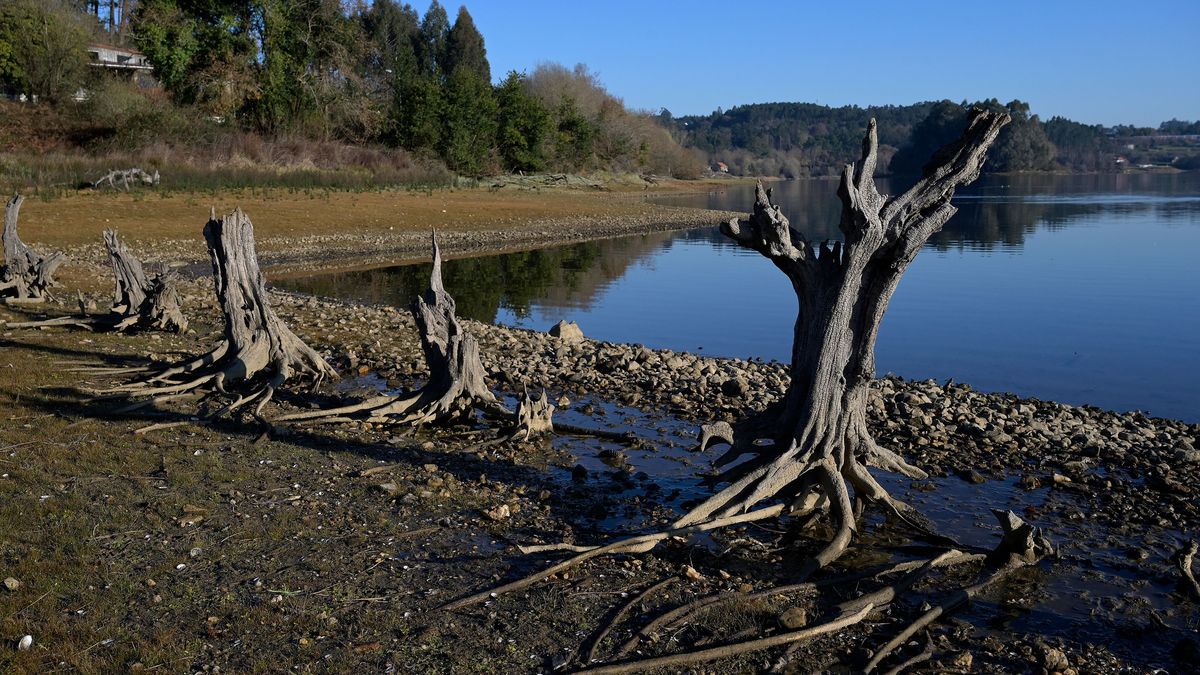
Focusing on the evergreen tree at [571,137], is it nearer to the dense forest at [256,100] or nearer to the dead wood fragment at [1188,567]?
the dense forest at [256,100]

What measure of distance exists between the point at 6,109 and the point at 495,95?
35.6m

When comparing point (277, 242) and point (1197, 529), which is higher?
point (277, 242)

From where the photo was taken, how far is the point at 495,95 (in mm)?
79000

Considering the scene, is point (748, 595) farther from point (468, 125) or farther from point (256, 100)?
point (468, 125)

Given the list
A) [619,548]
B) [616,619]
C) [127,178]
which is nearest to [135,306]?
[619,548]

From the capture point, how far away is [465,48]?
90.6 meters

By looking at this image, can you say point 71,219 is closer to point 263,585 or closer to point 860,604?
point 263,585

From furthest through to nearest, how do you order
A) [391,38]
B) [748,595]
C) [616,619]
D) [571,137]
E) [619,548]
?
[571,137]
[391,38]
[619,548]
[748,595]
[616,619]

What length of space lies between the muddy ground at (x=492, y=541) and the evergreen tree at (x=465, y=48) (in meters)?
82.7

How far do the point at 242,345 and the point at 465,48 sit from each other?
8383 centimetres

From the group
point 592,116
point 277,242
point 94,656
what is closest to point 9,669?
point 94,656

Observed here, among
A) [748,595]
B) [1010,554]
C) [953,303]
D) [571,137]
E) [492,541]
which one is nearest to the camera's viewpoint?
[748,595]

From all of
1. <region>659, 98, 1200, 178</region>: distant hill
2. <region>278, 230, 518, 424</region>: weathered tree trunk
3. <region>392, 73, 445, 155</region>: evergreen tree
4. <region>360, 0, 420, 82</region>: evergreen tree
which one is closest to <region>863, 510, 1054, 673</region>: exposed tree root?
<region>278, 230, 518, 424</region>: weathered tree trunk

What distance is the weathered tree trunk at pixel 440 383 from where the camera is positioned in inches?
408
